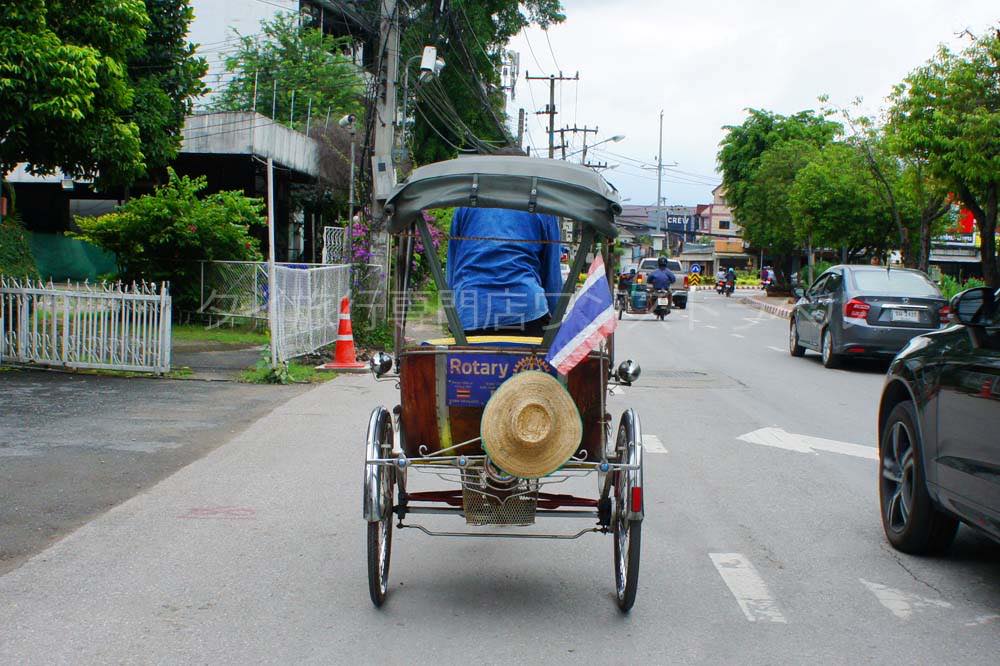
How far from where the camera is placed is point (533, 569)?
5.57m

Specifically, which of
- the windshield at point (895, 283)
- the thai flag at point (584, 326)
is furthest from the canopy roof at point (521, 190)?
the windshield at point (895, 283)

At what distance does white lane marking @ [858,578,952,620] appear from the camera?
490 cm

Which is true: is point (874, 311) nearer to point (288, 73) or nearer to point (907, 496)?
point (907, 496)

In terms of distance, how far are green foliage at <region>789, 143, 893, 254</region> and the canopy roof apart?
109ft

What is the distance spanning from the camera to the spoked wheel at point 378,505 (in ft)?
15.1

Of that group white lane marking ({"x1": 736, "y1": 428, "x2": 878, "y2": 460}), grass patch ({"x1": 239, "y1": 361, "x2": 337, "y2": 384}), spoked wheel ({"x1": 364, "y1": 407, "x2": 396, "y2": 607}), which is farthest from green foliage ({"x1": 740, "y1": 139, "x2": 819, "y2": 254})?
spoked wheel ({"x1": 364, "y1": 407, "x2": 396, "y2": 607})

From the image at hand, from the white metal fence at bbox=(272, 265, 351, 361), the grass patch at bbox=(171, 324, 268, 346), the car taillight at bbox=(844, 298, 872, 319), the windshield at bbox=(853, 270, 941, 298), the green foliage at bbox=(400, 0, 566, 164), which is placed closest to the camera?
the white metal fence at bbox=(272, 265, 351, 361)

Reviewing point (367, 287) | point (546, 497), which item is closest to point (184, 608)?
point (546, 497)

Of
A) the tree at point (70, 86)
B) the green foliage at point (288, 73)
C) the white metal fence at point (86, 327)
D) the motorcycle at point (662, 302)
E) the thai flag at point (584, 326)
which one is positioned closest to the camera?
the thai flag at point (584, 326)

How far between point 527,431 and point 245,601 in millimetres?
1652

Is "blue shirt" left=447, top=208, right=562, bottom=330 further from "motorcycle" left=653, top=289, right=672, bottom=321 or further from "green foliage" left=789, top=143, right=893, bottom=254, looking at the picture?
"green foliage" left=789, top=143, right=893, bottom=254

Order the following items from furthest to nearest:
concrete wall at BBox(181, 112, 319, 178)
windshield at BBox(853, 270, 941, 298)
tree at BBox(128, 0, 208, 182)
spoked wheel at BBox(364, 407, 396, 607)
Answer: concrete wall at BBox(181, 112, 319, 178) → windshield at BBox(853, 270, 941, 298) → tree at BBox(128, 0, 208, 182) → spoked wheel at BBox(364, 407, 396, 607)

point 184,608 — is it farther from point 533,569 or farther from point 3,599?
point 533,569

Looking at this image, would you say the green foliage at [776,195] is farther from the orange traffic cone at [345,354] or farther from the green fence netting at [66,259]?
the orange traffic cone at [345,354]
